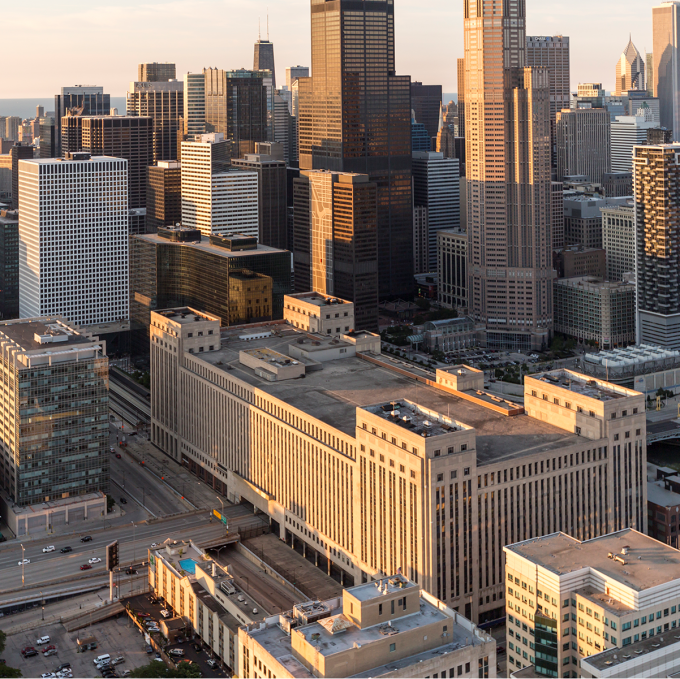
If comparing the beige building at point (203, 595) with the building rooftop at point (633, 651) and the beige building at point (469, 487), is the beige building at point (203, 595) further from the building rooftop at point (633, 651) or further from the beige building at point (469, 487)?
the building rooftop at point (633, 651)

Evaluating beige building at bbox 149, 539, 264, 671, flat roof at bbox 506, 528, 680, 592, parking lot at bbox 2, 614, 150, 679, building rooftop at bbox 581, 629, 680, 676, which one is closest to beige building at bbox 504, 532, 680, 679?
flat roof at bbox 506, 528, 680, 592

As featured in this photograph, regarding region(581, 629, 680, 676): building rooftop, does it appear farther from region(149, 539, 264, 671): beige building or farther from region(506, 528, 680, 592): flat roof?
region(149, 539, 264, 671): beige building

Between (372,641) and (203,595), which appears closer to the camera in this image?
(372,641)

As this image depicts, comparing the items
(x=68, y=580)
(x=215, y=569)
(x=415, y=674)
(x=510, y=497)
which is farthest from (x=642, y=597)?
(x=68, y=580)

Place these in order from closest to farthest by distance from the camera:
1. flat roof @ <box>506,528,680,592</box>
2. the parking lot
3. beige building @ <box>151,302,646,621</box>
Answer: flat roof @ <box>506,528,680,592</box>
the parking lot
beige building @ <box>151,302,646,621</box>

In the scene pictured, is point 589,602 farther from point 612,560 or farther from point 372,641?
point 372,641

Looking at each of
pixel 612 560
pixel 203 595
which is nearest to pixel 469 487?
pixel 612 560
